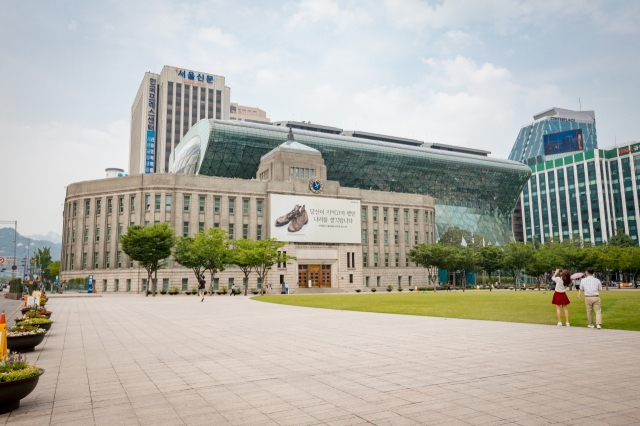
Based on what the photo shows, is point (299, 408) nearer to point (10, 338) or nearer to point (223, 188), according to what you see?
point (10, 338)

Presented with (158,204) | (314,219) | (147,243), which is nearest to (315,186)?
(314,219)

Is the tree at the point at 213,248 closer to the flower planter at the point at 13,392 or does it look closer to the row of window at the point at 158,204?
the row of window at the point at 158,204

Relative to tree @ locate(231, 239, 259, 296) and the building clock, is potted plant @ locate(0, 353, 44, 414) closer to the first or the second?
tree @ locate(231, 239, 259, 296)

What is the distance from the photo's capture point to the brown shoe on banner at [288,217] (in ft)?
239

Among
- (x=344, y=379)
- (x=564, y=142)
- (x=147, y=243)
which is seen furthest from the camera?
(x=564, y=142)

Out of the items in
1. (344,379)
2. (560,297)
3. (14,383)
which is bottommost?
(344,379)

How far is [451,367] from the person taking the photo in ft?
31.1

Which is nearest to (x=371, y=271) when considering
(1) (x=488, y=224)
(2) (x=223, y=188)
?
(2) (x=223, y=188)

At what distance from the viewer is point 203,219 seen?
71812 mm

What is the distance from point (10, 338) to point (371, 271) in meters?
73.7

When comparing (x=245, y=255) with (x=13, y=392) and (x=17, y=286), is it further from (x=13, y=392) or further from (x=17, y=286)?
(x=13, y=392)

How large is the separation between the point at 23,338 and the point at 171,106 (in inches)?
5744

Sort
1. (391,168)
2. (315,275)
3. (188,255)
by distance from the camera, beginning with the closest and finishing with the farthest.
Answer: (188,255)
(315,275)
(391,168)

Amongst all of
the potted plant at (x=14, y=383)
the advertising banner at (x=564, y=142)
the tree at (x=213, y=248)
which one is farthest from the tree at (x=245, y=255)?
the advertising banner at (x=564, y=142)
